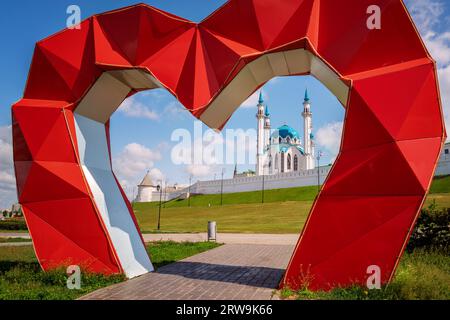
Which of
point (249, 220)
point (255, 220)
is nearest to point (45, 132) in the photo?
point (255, 220)

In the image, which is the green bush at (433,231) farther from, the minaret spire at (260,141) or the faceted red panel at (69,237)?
the minaret spire at (260,141)

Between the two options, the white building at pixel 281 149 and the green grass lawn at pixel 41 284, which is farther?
the white building at pixel 281 149

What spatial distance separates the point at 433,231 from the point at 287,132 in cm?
9152

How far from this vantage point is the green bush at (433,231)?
12398mm

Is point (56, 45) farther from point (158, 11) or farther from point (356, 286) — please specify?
point (356, 286)

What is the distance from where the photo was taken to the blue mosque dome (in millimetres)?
102519

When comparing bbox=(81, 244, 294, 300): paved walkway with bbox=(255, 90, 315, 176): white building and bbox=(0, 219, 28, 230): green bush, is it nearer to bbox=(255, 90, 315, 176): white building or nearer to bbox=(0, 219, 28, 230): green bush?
bbox=(0, 219, 28, 230): green bush

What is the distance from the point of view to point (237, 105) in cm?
977

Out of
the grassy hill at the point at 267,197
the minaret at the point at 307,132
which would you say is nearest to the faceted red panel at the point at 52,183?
the grassy hill at the point at 267,197

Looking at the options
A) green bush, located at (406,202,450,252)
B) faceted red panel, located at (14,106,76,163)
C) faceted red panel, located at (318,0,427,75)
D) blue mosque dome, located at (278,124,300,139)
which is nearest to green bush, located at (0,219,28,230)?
faceted red panel, located at (14,106,76,163)

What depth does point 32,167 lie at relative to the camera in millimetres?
9578

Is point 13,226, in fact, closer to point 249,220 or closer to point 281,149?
point 249,220

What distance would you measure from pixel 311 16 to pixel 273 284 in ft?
20.2

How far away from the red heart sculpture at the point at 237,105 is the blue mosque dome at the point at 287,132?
94.0 m
